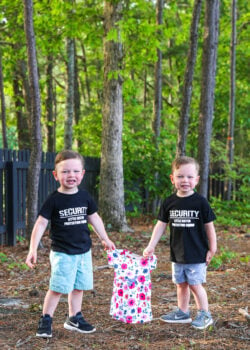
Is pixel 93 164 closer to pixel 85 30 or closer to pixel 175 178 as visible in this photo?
pixel 85 30

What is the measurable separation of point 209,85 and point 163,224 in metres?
5.96

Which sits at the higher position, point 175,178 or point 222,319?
point 175,178

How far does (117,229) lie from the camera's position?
11.1 metres

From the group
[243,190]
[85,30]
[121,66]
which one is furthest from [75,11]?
[243,190]

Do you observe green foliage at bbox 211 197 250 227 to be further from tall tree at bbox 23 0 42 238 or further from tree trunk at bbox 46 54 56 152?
tree trunk at bbox 46 54 56 152

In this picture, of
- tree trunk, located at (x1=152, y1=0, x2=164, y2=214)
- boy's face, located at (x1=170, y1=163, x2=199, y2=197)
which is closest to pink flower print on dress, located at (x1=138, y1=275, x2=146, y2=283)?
boy's face, located at (x1=170, y1=163, x2=199, y2=197)

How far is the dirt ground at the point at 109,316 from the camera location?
390 cm

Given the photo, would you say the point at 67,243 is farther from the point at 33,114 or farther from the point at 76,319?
the point at 33,114

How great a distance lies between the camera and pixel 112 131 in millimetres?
10898

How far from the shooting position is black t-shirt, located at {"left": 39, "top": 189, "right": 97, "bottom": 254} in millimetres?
4109

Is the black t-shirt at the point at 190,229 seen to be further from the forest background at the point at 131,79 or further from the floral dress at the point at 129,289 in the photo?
the forest background at the point at 131,79

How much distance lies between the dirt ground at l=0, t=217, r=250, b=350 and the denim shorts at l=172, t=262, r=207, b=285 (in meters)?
0.41

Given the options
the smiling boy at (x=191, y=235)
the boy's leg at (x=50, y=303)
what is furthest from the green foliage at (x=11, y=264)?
the smiling boy at (x=191, y=235)

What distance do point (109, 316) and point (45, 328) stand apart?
877 millimetres
